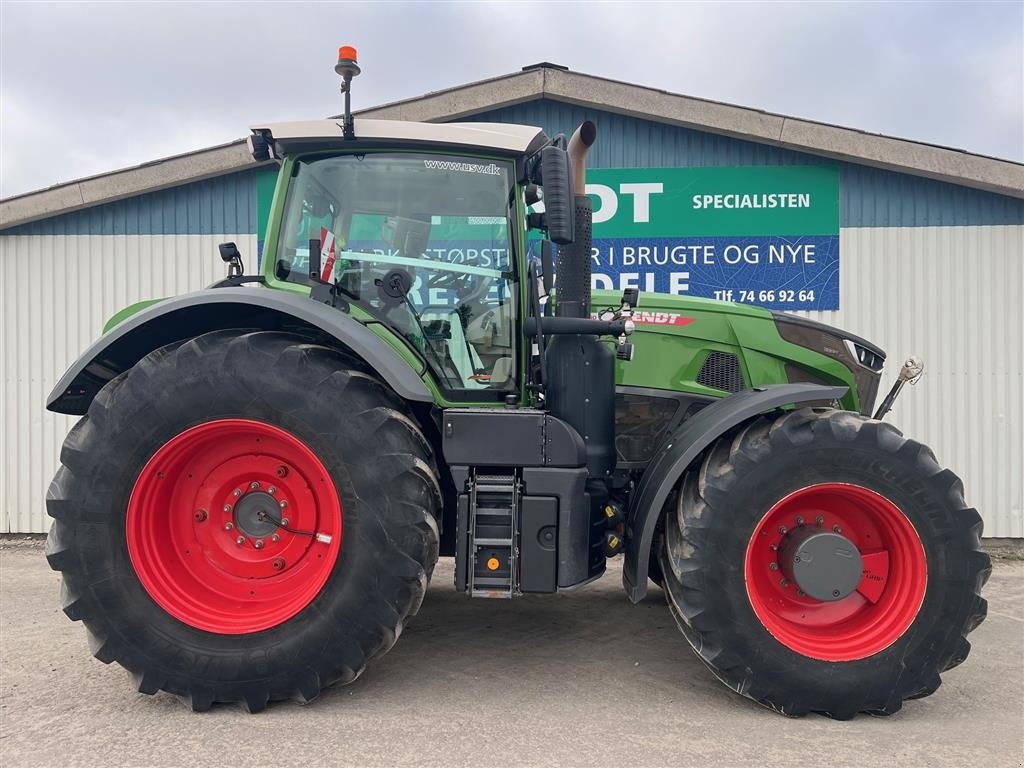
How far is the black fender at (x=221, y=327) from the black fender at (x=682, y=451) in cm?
108

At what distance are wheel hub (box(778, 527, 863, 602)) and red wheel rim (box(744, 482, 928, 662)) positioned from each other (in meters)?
0.11

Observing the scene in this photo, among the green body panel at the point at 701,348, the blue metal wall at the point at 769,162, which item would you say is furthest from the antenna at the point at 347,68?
the blue metal wall at the point at 769,162

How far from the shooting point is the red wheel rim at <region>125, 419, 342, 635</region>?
3.13 metres

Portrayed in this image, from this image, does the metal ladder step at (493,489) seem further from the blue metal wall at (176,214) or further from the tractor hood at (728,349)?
the blue metal wall at (176,214)

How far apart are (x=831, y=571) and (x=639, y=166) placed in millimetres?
4806

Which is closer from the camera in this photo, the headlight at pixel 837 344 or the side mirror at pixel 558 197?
the side mirror at pixel 558 197

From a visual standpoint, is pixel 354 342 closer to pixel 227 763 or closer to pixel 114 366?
pixel 114 366

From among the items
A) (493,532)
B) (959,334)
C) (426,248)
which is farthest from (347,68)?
(959,334)

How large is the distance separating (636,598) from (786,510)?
0.78 meters

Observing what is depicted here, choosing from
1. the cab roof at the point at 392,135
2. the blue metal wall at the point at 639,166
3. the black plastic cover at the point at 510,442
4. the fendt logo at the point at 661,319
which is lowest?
the black plastic cover at the point at 510,442

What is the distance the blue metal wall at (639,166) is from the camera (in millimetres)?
6789

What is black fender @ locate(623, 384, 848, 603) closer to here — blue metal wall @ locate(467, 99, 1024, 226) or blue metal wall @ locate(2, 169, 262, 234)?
blue metal wall @ locate(467, 99, 1024, 226)

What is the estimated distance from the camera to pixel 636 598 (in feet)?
10.8

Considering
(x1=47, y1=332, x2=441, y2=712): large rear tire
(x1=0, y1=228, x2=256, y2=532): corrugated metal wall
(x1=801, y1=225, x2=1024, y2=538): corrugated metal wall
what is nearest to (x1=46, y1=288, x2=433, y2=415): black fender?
(x1=47, y1=332, x2=441, y2=712): large rear tire
